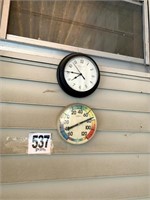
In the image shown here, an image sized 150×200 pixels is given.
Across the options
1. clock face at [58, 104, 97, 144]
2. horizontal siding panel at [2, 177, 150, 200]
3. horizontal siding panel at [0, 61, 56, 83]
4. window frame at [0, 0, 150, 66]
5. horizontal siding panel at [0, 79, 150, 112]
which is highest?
window frame at [0, 0, 150, 66]

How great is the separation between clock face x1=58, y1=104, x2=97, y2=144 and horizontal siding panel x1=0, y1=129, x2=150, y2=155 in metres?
0.04

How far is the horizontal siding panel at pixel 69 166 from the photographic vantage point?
114cm

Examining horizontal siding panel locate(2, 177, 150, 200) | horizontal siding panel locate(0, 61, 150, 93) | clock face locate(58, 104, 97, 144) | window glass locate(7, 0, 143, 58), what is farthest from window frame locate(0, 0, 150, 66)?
horizontal siding panel locate(2, 177, 150, 200)

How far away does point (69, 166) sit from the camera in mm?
1254

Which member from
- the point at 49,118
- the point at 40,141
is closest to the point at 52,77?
the point at 49,118

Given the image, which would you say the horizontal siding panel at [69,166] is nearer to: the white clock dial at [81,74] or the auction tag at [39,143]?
the auction tag at [39,143]

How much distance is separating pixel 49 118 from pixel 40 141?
0.14 meters

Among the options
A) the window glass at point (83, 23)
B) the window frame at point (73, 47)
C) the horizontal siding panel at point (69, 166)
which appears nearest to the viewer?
the horizontal siding panel at point (69, 166)

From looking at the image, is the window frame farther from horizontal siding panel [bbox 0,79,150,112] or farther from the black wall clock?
horizontal siding panel [bbox 0,79,150,112]

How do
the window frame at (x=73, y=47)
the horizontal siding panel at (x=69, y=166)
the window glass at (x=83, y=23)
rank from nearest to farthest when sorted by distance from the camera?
1. the horizontal siding panel at (x=69, y=166)
2. the window frame at (x=73, y=47)
3. the window glass at (x=83, y=23)

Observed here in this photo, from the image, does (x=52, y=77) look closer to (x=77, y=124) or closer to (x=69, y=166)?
(x=77, y=124)

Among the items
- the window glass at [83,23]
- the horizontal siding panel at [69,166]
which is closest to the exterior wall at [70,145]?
the horizontal siding panel at [69,166]

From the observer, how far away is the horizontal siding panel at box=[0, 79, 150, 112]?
1190 millimetres

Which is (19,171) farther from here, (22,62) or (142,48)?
(142,48)
